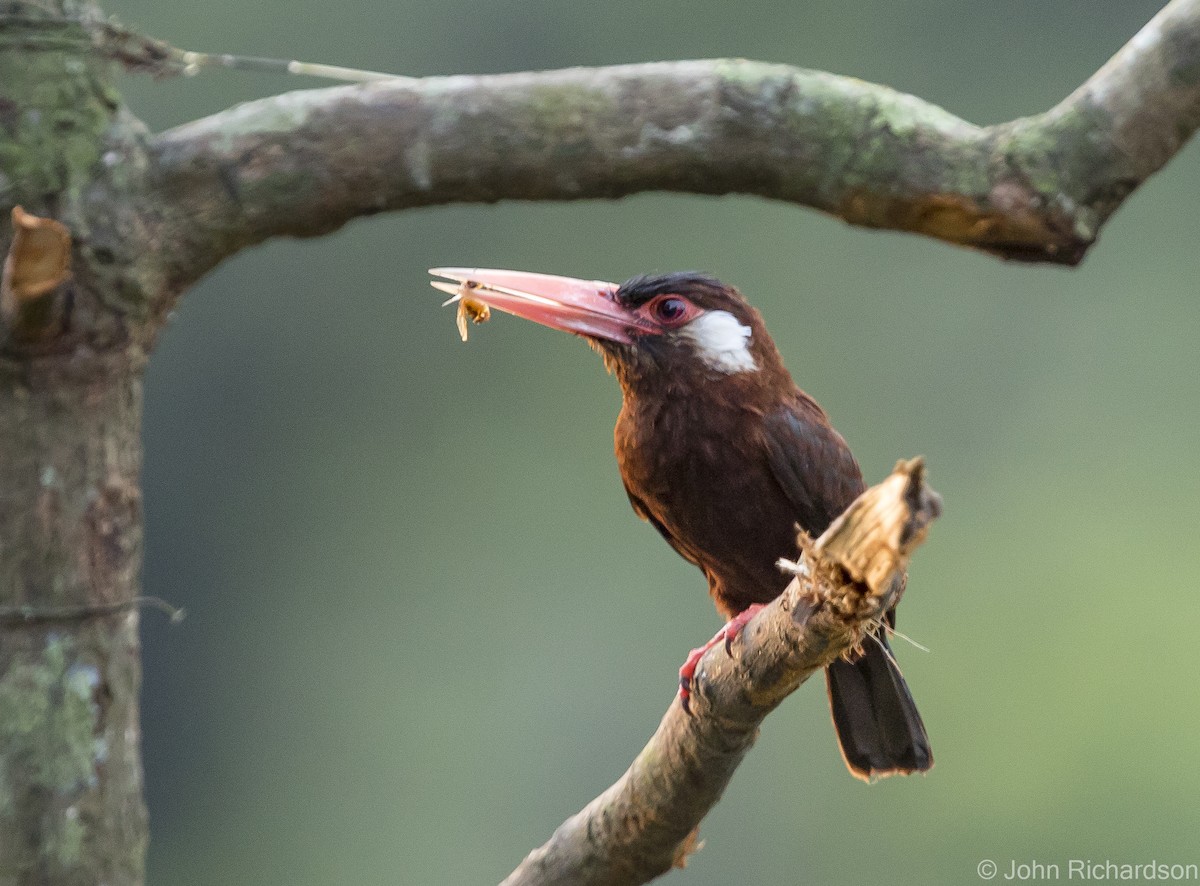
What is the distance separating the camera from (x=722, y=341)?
303 centimetres

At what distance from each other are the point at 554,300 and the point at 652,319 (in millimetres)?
195

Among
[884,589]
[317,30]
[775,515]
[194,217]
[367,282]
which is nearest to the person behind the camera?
[884,589]

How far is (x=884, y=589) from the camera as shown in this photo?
6.25 ft

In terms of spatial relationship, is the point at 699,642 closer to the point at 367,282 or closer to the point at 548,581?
the point at 548,581

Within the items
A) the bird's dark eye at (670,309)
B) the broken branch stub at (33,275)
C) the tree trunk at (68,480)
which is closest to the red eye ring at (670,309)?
A: the bird's dark eye at (670,309)

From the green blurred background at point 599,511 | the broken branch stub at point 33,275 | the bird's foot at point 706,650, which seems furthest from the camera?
the green blurred background at point 599,511

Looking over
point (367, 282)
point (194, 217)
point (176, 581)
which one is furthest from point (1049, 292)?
point (194, 217)

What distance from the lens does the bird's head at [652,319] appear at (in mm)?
3008

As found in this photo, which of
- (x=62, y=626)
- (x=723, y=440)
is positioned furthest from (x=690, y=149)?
(x=62, y=626)

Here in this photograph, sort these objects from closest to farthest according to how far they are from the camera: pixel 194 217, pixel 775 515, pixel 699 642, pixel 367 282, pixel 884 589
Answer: pixel 884 589, pixel 194 217, pixel 775 515, pixel 699 642, pixel 367 282

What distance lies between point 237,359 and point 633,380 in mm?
8792

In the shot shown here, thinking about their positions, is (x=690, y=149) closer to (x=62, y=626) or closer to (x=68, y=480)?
(x=68, y=480)

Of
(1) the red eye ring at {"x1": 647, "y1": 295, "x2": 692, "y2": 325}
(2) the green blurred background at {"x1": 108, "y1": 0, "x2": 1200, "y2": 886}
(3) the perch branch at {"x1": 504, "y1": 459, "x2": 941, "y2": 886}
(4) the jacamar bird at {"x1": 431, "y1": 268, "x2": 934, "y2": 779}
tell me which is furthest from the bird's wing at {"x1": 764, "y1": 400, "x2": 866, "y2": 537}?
(2) the green blurred background at {"x1": 108, "y1": 0, "x2": 1200, "y2": 886}

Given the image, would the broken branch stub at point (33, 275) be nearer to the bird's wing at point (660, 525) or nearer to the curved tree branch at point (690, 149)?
the curved tree branch at point (690, 149)
